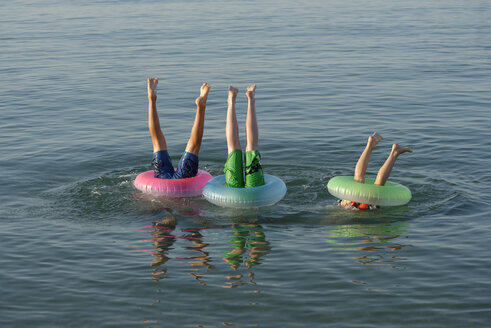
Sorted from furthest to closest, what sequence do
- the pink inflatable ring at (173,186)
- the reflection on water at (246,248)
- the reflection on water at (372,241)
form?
the pink inflatable ring at (173,186) → the reflection on water at (372,241) → the reflection on water at (246,248)

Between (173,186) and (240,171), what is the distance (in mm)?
1037

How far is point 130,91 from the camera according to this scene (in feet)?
63.5

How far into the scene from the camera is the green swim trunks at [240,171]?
9891 millimetres

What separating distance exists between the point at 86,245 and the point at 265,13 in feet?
94.6

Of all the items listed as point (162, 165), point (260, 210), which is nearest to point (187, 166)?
point (162, 165)

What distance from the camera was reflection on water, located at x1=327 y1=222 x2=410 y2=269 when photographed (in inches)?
338

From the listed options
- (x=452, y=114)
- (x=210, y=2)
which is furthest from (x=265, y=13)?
(x=452, y=114)

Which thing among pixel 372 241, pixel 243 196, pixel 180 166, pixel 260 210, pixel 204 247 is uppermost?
pixel 180 166

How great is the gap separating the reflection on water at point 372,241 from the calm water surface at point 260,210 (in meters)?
0.03

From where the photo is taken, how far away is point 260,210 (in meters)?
10.3

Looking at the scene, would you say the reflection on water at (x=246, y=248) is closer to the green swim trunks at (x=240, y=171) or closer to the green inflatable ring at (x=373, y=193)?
the green swim trunks at (x=240, y=171)

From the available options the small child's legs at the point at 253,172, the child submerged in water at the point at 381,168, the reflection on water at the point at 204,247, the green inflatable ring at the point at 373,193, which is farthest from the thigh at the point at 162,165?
the child submerged in water at the point at 381,168

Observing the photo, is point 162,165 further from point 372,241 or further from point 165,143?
point 372,241

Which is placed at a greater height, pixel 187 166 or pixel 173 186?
pixel 187 166
